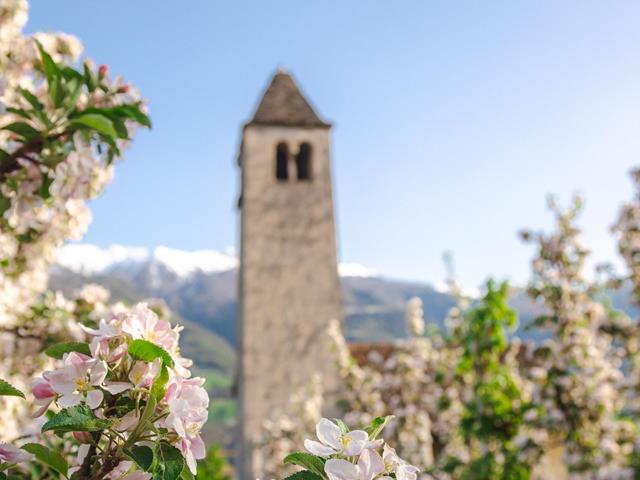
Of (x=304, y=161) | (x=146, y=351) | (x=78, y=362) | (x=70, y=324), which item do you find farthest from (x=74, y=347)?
(x=304, y=161)

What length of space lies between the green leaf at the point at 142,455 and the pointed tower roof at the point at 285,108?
1689 centimetres

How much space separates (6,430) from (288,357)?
12.8 metres

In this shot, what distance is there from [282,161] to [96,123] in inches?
638

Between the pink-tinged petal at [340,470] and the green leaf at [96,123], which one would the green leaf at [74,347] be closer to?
the pink-tinged petal at [340,470]

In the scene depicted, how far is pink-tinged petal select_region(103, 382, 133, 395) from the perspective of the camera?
0.97m

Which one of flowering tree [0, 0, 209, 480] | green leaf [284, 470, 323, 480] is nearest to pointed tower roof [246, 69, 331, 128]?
flowering tree [0, 0, 209, 480]

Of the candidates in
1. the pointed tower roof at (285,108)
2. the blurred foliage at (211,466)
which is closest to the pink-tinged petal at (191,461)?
the blurred foliage at (211,466)

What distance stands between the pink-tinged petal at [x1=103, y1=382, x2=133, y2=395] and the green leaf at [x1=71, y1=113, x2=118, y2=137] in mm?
1182

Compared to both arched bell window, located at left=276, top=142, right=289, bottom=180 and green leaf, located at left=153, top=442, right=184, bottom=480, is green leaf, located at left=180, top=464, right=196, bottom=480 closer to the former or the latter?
green leaf, located at left=153, top=442, right=184, bottom=480

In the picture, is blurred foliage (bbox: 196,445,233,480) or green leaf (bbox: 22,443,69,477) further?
blurred foliage (bbox: 196,445,233,480)

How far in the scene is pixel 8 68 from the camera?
2.73 metres

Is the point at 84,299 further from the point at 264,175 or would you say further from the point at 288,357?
the point at 264,175

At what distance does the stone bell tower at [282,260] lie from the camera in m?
15.0

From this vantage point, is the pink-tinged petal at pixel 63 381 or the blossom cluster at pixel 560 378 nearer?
the pink-tinged petal at pixel 63 381
